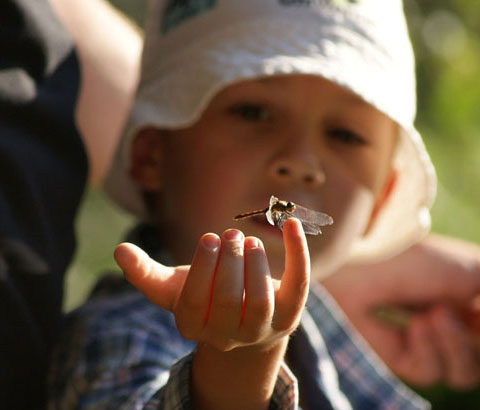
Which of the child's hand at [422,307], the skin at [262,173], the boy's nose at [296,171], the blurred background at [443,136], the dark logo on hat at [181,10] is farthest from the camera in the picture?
the blurred background at [443,136]

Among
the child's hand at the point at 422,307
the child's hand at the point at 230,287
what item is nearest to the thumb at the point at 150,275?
the child's hand at the point at 230,287

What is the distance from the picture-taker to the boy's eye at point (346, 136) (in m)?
0.97

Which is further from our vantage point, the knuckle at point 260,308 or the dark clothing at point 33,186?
the dark clothing at point 33,186

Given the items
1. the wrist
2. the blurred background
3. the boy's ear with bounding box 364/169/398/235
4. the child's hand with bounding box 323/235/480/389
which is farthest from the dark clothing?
the blurred background

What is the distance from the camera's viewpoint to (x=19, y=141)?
83 cm

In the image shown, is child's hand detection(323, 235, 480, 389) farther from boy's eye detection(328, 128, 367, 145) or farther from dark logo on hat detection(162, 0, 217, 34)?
dark logo on hat detection(162, 0, 217, 34)

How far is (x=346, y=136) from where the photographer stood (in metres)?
0.98

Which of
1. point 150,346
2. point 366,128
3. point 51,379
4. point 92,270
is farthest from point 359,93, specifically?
point 92,270

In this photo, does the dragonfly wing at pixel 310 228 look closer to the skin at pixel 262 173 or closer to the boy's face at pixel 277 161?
the skin at pixel 262 173

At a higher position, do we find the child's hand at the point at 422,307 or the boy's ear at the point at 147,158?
the boy's ear at the point at 147,158

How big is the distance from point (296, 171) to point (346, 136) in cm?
Result: 14

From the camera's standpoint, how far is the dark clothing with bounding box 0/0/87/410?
0.80m

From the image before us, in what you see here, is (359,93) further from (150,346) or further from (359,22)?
(150,346)

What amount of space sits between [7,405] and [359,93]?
0.55 metres
